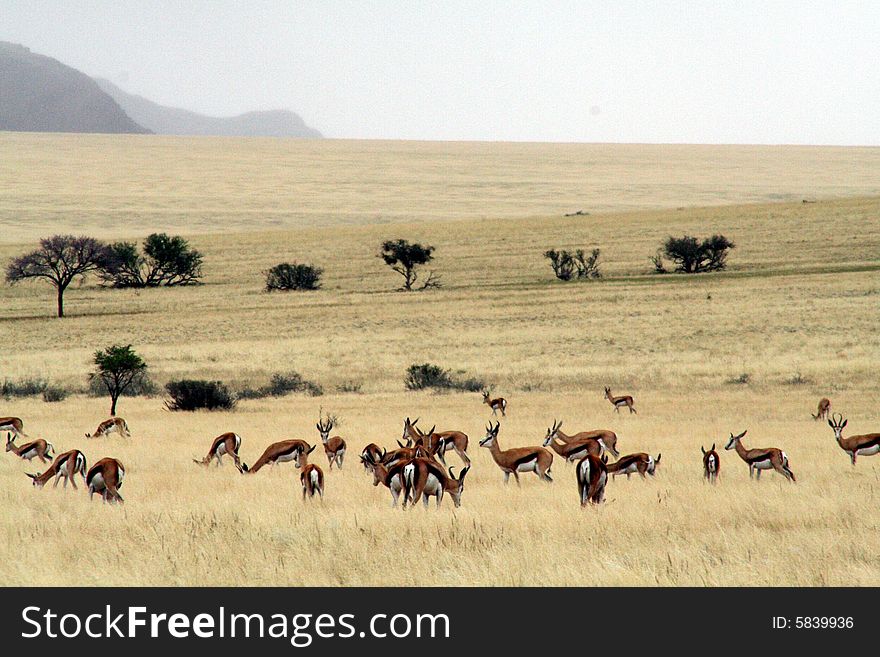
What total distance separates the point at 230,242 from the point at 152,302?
24.1 m

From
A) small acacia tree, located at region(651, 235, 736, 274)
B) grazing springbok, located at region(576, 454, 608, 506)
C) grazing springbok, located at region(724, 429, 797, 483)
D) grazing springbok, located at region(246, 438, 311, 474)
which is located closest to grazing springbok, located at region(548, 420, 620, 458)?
grazing springbok, located at region(724, 429, 797, 483)

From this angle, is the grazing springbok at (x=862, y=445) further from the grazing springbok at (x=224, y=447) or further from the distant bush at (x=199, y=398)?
the distant bush at (x=199, y=398)

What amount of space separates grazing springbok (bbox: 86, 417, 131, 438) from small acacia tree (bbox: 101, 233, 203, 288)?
1960 inches

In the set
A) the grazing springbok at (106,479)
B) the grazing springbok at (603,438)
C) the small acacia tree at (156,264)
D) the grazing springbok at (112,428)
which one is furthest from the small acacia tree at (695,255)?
the grazing springbok at (106,479)

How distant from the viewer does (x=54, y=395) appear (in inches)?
1233

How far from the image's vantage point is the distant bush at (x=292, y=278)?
6625 cm

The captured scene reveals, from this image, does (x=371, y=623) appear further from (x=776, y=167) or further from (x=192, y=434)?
(x=776, y=167)

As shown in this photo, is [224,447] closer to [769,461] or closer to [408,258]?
[769,461]

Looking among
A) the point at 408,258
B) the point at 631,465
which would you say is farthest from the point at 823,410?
the point at 408,258

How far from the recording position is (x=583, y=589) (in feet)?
25.9

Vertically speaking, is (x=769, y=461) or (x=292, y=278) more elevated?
(x=769, y=461)

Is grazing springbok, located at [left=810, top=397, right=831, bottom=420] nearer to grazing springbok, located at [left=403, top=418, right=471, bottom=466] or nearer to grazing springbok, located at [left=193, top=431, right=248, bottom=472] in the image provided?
grazing springbok, located at [left=403, top=418, right=471, bottom=466]

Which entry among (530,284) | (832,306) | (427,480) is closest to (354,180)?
(530,284)

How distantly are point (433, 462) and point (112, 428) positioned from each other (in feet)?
37.2
